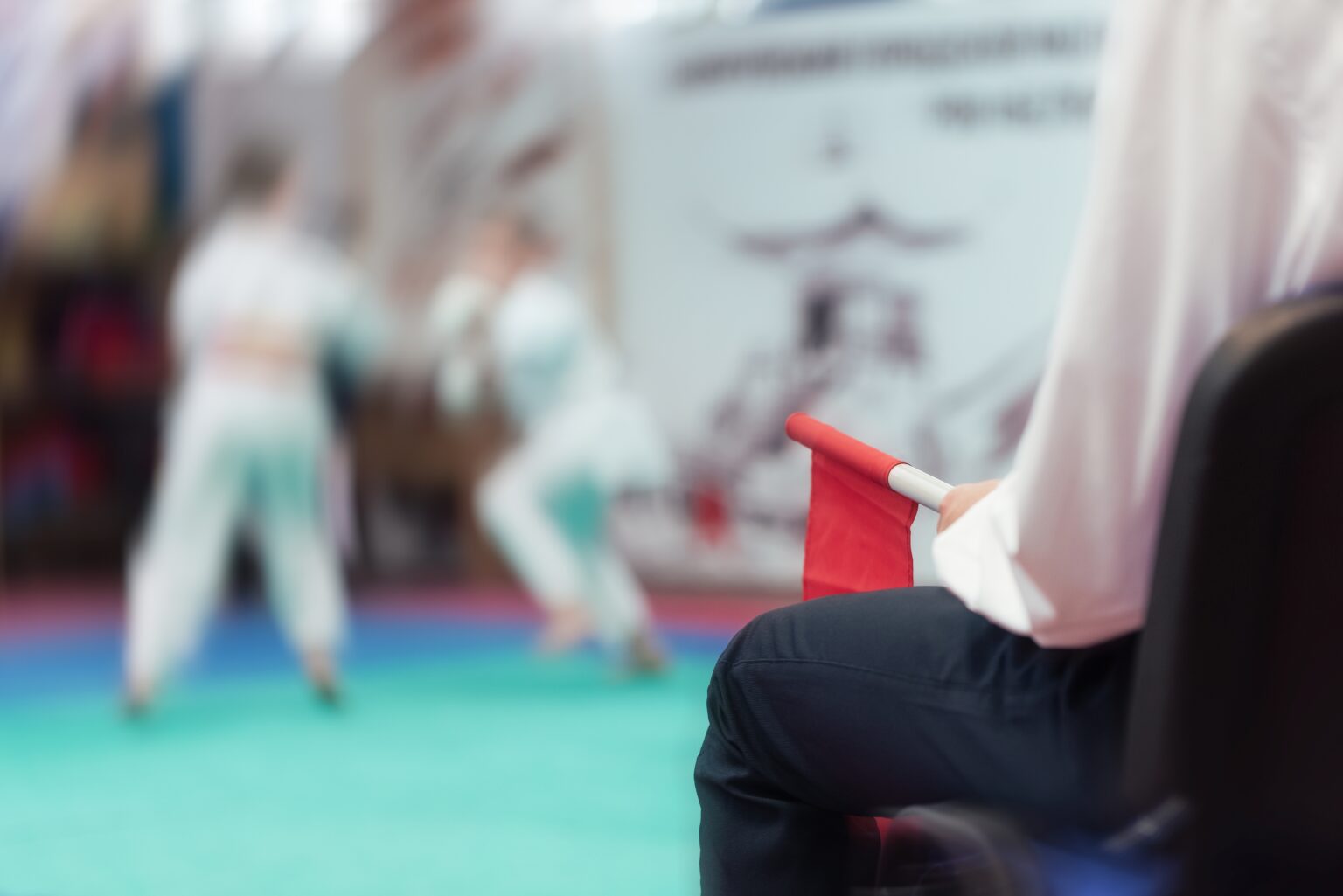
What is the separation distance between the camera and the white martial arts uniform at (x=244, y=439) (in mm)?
4297

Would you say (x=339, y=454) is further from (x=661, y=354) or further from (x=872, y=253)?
(x=872, y=253)

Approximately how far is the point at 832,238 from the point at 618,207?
1137 millimetres

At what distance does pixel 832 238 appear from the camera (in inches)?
256

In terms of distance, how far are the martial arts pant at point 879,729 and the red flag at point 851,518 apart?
20 centimetres

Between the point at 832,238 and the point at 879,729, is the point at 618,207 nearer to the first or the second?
the point at 832,238

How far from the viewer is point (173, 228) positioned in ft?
26.1

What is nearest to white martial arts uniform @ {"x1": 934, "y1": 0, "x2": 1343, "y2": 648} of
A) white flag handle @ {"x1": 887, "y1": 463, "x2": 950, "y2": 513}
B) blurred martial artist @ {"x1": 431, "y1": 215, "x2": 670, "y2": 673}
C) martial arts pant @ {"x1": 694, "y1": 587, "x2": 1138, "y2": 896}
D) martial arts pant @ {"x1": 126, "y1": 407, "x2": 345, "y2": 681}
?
martial arts pant @ {"x1": 694, "y1": 587, "x2": 1138, "y2": 896}

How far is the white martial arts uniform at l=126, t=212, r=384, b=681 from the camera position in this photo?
4297 millimetres

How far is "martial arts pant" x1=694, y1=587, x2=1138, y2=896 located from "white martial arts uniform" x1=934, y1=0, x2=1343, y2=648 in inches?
4.6

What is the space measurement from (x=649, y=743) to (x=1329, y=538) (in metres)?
3.03

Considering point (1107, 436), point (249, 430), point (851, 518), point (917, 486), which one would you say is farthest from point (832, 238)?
point (1107, 436)

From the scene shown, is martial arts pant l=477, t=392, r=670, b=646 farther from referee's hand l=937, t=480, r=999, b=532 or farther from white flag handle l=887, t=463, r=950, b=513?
referee's hand l=937, t=480, r=999, b=532

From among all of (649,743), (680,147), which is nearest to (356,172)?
(680,147)

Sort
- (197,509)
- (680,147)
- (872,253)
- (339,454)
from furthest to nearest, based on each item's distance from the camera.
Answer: (339,454), (680,147), (872,253), (197,509)
